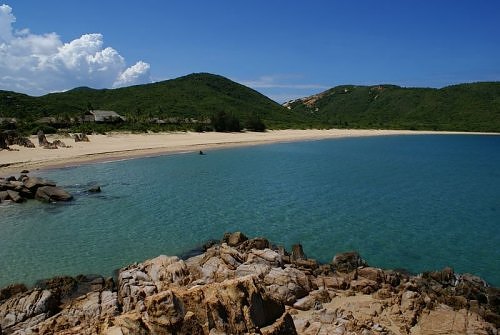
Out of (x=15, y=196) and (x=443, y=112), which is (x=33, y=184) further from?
(x=443, y=112)

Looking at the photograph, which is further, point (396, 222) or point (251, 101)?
point (251, 101)

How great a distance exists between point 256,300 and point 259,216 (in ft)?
70.5

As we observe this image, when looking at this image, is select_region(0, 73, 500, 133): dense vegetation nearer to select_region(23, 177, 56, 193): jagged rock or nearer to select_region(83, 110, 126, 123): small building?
select_region(83, 110, 126, 123): small building

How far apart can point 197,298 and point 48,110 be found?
109007 millimetres

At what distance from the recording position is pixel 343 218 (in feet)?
98.1

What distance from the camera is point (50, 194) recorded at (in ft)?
112

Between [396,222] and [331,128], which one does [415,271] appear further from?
[331,128]

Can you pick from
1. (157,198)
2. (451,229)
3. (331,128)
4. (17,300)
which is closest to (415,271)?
(451,229)

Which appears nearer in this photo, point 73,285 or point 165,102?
point 73,285

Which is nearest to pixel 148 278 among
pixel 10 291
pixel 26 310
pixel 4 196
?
pixel 26 310

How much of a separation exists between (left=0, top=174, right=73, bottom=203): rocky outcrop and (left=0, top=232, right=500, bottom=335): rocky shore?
57.5 ft

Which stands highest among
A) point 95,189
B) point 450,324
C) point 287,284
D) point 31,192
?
point 31,192

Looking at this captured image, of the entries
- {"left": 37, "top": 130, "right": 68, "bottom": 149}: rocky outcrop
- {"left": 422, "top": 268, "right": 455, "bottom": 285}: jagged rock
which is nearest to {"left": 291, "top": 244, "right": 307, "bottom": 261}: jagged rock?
{"left": 422, "top": 268, "right": 455, "bottom": 285}: jagged rock

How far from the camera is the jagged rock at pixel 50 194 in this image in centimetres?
3403
